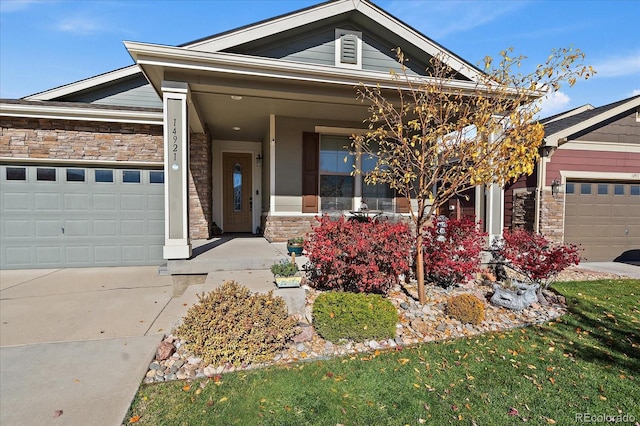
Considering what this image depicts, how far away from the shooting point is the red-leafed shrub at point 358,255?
420 centimetres

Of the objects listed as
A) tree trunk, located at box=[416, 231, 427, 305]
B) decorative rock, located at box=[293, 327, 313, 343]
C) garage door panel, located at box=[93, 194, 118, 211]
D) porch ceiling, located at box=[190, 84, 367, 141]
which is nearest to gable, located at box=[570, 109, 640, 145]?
porch ceiling, located at box=[190, 84, 367, 141]

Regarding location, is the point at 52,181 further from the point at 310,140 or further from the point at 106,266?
the point at 310,140

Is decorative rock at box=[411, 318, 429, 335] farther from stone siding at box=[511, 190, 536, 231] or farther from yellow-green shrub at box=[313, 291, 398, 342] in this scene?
stone siding at box=[511, 190, 536, 231]

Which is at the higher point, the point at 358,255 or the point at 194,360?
the point at 358,255

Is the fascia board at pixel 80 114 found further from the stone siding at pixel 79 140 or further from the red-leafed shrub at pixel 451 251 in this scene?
the red-leafed shrub at pixel 451 251

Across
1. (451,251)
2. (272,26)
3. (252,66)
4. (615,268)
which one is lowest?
(615,268)

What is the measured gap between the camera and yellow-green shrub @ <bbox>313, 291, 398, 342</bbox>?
3402 millimetres

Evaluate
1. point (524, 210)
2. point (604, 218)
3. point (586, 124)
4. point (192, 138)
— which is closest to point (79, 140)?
point (192, 138)

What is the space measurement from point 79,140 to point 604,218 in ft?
42.8

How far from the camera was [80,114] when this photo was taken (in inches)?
256

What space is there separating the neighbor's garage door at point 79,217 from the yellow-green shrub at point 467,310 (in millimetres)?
6182

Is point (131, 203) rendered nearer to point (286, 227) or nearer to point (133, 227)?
point (133, 227)

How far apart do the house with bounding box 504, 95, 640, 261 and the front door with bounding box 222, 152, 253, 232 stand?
7880 millimetres

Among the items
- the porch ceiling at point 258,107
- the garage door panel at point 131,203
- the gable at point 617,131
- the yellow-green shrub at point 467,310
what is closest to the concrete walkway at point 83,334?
the garage door panel at point 131,203
